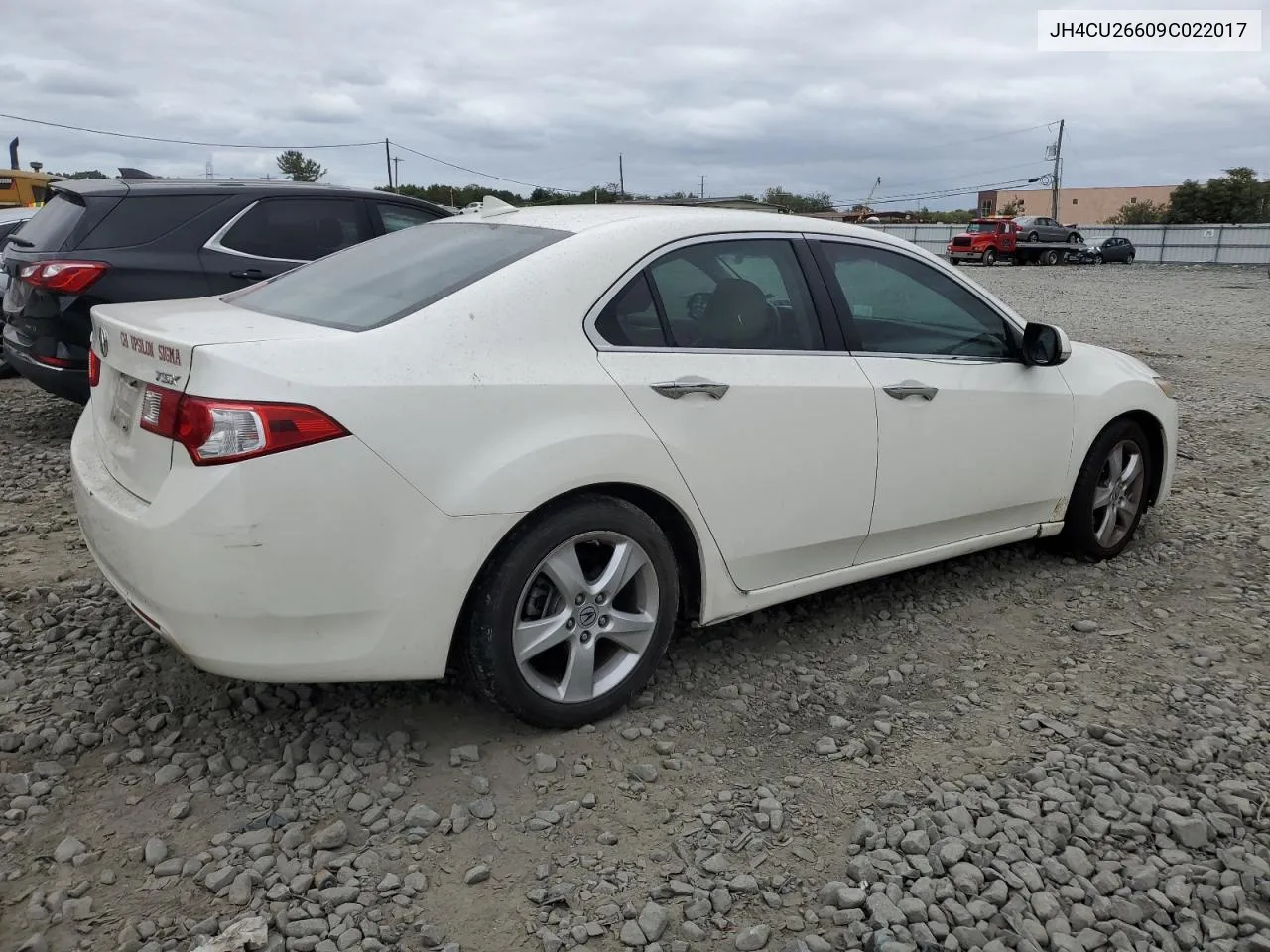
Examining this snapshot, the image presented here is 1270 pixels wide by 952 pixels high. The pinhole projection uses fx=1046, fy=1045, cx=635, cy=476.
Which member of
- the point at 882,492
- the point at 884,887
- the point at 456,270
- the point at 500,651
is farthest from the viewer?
the point at 882,492

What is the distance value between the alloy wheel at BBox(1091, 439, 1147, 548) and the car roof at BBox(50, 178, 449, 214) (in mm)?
5033

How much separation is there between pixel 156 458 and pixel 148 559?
0.90 ft

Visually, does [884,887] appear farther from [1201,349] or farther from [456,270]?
[1201,349]

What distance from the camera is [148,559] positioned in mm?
2773

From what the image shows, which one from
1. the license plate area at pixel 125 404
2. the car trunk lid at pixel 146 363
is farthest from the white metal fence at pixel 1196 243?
the license plate area at pixel 125 404

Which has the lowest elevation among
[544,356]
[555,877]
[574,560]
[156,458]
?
[555,877]

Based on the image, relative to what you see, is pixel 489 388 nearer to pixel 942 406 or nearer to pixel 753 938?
pixel 753 938

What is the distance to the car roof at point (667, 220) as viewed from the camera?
11.5ft

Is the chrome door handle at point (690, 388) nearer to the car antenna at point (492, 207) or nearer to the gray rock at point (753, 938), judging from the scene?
the car antenna at point (492, 207)

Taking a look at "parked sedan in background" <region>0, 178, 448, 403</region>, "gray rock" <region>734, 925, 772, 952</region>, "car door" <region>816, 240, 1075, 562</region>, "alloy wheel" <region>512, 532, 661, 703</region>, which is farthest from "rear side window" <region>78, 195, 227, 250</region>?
"gray rock" <region>734, 925, 772, 952</region>

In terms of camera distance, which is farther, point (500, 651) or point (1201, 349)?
point (1201, 349)

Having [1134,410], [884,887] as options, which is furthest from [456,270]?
[1134,410]

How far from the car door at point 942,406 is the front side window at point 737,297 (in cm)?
18

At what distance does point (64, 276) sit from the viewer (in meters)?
6.10
